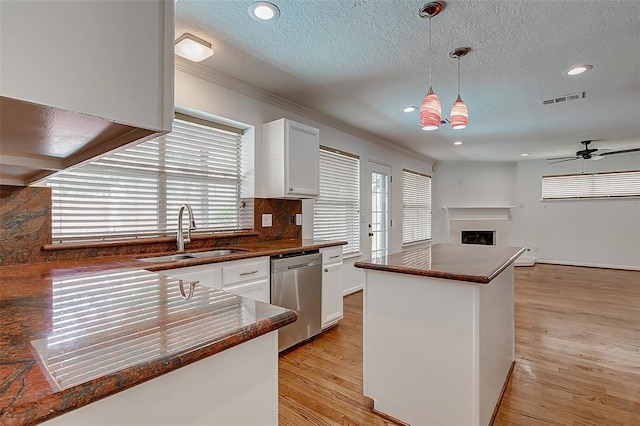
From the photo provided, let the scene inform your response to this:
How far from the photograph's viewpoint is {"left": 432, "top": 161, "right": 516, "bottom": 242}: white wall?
25.8 feet

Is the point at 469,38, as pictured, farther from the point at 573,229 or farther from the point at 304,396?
the point at 573,229

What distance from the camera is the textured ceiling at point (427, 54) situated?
2.03m

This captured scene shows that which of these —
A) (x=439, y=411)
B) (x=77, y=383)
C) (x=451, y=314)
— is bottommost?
(x=439, y=411)

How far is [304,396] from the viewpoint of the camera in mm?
2152

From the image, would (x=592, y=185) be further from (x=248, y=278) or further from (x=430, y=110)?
(x=248, y=278)

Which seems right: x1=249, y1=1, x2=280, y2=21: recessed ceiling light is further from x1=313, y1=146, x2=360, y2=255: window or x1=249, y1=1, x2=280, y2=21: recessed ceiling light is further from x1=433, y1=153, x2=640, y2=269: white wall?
x1=433, y1=153, x2=640, y2=269: white wall

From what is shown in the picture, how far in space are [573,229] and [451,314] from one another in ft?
24.5

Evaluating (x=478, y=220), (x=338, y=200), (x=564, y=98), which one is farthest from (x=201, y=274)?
(x=478, y=220)

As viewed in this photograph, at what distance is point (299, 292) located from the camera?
289 cm

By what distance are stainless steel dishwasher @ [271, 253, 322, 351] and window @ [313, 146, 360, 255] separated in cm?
113

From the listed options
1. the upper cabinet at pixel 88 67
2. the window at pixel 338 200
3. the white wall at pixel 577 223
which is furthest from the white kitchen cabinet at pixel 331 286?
the white wall at pixel 577 223

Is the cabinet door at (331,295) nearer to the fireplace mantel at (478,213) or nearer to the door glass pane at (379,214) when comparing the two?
the door glass pane at (379,214)

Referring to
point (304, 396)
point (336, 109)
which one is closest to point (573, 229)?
point (336, 109)

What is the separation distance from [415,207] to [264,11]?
5.57 metres
